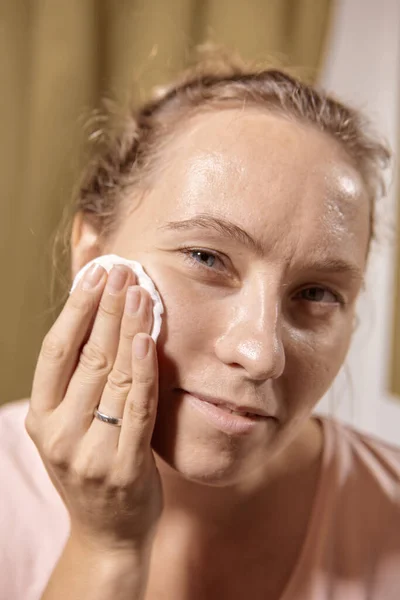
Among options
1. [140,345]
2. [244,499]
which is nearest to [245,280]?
[140,345]

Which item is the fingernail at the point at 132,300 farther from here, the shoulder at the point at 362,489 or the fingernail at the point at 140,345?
the shoulder at the point at 362,489

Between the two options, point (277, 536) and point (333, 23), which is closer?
point (277, 536)

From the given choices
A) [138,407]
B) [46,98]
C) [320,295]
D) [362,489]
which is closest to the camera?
[138,407]

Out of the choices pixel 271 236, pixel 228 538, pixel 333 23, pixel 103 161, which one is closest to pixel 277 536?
pixel 228 538

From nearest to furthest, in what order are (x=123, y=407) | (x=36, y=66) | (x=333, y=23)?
(x=123, y=407) → (x=36, y=66) → (x=333, y=23)

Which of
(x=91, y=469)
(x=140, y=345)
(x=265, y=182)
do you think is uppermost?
(x=265, y=182)

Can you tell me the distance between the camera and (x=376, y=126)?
3.42 feet

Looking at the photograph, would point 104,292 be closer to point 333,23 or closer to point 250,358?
point 250,358

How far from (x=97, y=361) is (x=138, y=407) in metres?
0.05

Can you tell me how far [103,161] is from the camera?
0.72 m

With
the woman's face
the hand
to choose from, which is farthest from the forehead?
the hand

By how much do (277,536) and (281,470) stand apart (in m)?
0.07

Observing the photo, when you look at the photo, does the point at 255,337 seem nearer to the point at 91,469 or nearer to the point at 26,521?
the point at 91,469

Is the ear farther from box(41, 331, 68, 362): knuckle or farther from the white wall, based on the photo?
the white wall
